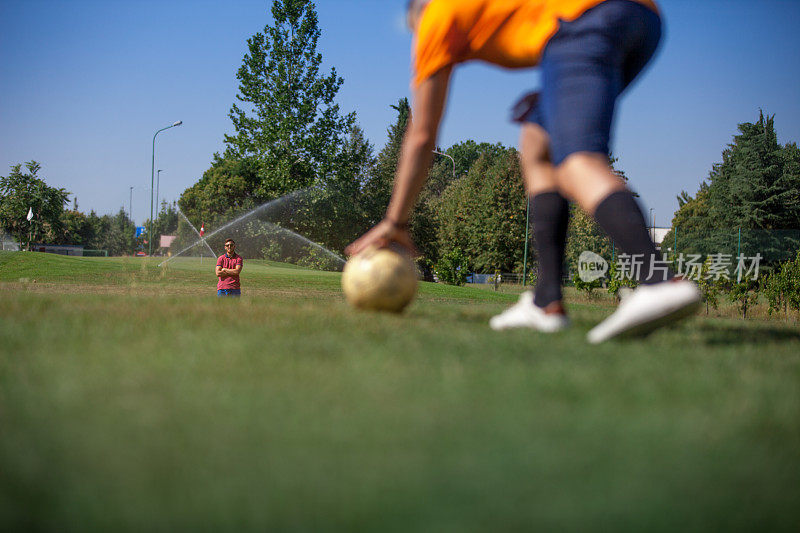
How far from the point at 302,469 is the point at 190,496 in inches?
8.3

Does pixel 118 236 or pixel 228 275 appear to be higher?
pixel 118 236

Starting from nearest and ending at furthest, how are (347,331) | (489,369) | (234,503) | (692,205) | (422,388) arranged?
(234,503) → (422,388) → (489,369) → (347,331) → (692,205)

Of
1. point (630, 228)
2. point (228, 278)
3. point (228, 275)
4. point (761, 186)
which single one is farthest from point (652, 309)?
point (761, 186)

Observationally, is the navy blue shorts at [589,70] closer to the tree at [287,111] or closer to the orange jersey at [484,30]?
the orange jersey at [484,30]

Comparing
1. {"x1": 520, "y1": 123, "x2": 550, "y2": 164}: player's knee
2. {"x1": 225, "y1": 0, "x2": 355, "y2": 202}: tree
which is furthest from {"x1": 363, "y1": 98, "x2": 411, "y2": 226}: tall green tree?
{"x1": 520, "y1": 123, "x2": 550, "y2": 164}: player's knee

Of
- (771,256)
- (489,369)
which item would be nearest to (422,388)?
(489,369)

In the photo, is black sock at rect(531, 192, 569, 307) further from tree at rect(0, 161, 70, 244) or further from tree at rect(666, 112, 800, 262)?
tree at rect(0, 161, 70, 244)

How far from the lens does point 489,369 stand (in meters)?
2.01

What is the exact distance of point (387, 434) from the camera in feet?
4.52

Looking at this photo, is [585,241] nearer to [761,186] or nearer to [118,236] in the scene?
[761,186]

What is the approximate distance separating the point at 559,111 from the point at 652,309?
102 centimetres

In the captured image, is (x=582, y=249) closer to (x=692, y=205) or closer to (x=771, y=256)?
(x=771, y=256)

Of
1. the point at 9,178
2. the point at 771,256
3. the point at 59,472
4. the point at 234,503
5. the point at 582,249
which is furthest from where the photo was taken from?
the point at 9,178

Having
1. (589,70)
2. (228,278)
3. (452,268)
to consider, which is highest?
(589,70)
